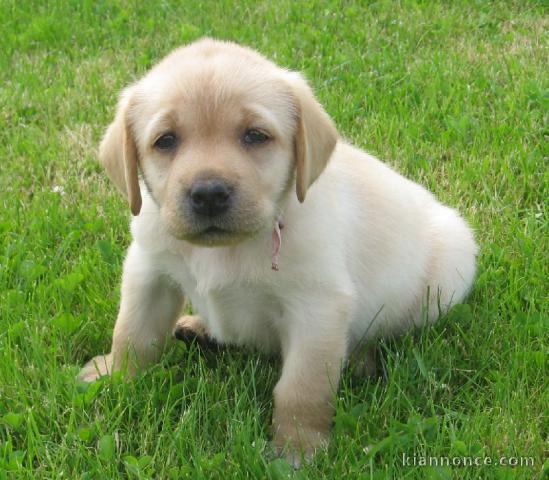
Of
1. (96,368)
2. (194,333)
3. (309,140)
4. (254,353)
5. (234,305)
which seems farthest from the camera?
(194,333)

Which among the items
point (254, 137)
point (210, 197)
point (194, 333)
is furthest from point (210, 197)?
point (194, 333)

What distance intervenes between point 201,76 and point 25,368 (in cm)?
148

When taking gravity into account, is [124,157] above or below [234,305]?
above

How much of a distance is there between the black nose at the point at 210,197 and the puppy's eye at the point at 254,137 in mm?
254

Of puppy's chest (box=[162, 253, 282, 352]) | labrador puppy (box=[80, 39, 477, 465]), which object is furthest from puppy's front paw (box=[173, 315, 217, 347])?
puppy's chest (box=[162, 253, 282, 352])

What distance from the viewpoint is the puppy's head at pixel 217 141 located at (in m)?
2.88

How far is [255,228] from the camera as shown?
2.96 meters

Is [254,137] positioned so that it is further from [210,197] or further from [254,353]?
[254,353]

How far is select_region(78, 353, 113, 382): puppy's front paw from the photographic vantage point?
11.7 feet

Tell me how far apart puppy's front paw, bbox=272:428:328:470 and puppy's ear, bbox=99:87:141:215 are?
1039mm

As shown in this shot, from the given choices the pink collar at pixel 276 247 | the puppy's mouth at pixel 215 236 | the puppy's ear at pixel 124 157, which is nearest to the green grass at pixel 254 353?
the pink collar at pixel 276 247

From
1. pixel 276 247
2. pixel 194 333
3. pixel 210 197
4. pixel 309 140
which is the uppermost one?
pixel 309 140

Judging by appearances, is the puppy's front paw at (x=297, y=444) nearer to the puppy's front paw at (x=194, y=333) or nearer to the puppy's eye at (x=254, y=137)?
the puppy's front paw at (x=194, y=333)

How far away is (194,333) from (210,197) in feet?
4.10
